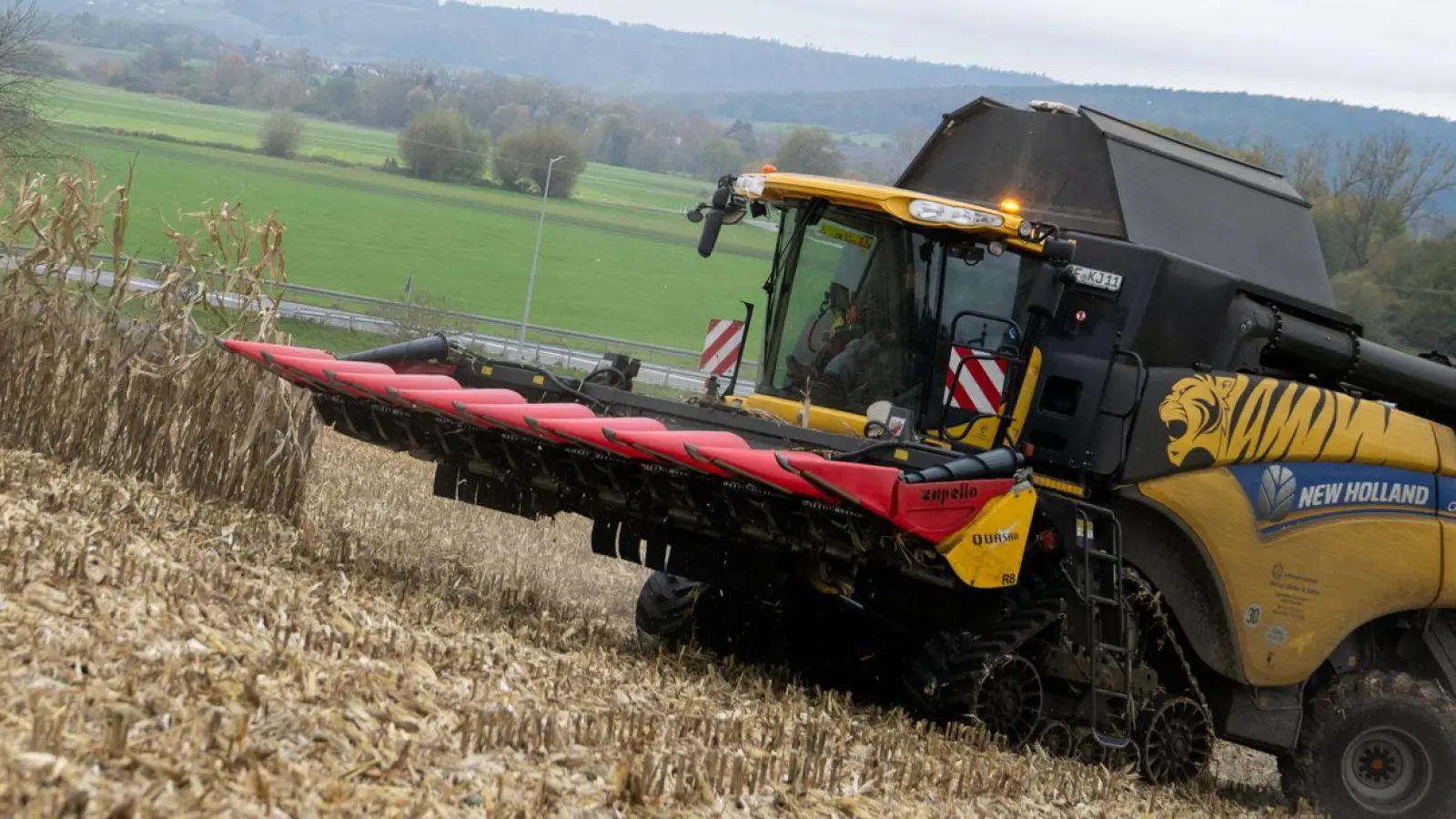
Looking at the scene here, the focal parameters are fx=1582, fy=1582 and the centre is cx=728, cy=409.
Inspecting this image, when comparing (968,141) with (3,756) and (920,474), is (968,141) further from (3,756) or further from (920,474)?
(3,756)

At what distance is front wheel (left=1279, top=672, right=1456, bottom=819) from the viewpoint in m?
7.83

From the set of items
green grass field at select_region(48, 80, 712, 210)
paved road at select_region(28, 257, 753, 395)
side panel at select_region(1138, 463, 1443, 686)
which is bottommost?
paved road at select_region(28, 257, 753, 395)

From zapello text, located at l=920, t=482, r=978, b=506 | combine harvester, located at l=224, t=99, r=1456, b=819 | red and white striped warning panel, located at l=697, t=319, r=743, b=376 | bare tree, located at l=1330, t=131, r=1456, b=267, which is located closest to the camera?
zapello text, located at l=920, t=482, r=978, b=506

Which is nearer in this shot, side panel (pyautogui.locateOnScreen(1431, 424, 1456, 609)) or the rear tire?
the rear tire

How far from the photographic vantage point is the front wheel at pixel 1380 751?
7832 millimetres

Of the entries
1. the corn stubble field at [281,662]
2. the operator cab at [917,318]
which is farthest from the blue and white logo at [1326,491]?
the corn stubble field at [281,662]

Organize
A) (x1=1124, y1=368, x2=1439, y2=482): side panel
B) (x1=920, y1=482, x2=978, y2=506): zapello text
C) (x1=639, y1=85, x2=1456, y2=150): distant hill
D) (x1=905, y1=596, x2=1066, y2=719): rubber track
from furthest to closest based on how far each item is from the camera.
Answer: (x1=639, y1=85, x2=1456, y2=150): distant hill
(x1=1124, y1=368, x2=1439, y2=482): side panel
(x1=905, y1=596, x2=1066, y2=719): rubber track
(x1=920, y1=482, x2=978, y2=506): zapello text

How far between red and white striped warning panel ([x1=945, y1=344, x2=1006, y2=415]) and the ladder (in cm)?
68

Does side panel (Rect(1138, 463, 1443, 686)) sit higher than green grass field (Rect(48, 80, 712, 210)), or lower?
higher

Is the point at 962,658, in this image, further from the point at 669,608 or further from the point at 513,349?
the point at 513,349

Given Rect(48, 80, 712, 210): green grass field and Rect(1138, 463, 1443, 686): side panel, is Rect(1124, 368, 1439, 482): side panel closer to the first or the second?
Rect(1138, 463, 1443, 686): side panel

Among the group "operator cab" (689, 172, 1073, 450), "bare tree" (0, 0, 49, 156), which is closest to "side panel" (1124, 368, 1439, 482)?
"operator cab" (689, 172, 1073, 450)

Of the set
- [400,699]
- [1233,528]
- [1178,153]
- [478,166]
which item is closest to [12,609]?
[400,699]

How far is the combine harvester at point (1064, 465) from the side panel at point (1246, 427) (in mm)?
15
